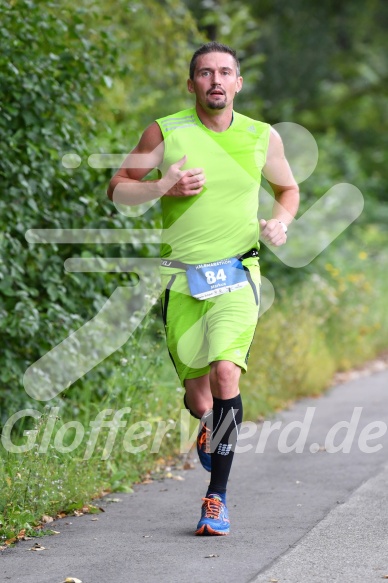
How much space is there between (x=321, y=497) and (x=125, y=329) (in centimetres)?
197

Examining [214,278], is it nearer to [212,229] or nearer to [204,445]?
[212,229]

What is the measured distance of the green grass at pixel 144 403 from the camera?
558cm

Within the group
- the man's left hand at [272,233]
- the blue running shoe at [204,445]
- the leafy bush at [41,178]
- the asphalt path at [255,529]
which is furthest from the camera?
the leafy bush at [41,178]

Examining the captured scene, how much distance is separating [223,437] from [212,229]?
99 cm

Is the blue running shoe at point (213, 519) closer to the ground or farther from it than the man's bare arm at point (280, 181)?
closer to the ground

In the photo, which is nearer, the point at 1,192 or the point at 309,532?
the point at 309,532

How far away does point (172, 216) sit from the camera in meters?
5.39

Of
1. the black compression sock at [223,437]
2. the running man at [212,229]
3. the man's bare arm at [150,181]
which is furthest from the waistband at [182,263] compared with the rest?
the black compression sock at [223,437]

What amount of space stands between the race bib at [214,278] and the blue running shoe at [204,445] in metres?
0.68

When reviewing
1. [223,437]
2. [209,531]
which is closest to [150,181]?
[223,437]

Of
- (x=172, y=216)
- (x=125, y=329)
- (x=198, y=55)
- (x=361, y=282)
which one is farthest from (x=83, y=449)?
(x=361, y=282)

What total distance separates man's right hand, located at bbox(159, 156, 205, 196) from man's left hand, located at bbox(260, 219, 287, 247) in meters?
0.36

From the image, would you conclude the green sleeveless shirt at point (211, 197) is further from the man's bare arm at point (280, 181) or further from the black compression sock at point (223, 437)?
the black compression sock at point (223, 437)

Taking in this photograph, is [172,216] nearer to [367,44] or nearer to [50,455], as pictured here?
[50,455]
